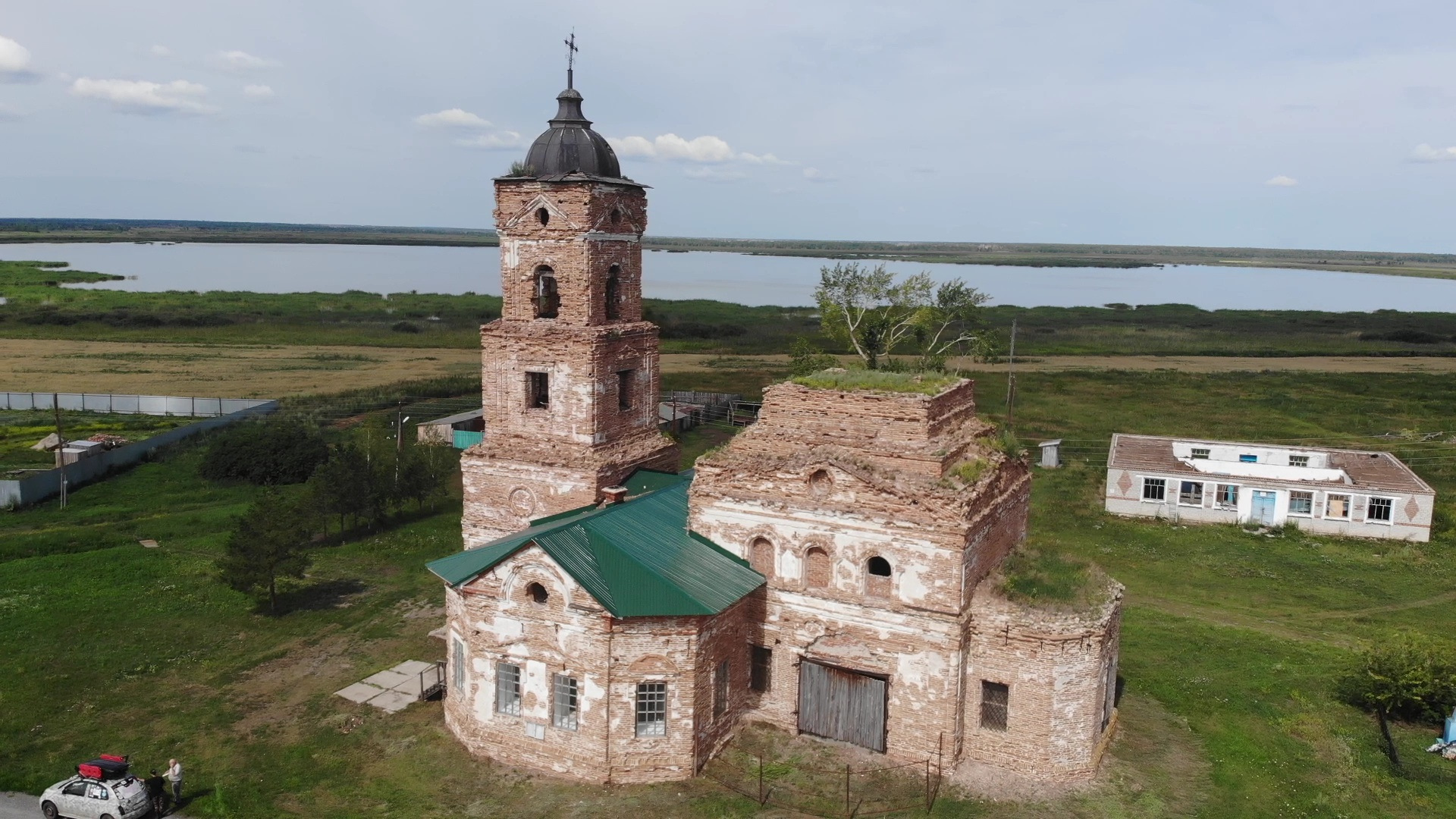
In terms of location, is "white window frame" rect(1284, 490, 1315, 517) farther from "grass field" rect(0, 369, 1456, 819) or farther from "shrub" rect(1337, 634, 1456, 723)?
"shrub" rect(1337, 634, 1456, 723)

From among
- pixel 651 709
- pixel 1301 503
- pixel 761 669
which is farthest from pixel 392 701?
pixel 1301 503

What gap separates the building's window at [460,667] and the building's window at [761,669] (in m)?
5.99

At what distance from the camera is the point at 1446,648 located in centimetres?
2195

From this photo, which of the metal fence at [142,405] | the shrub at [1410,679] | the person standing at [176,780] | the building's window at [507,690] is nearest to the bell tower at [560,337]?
the building's window at [507,690]

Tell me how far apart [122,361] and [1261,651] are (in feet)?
284

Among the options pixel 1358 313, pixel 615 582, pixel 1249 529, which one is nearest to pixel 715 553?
pixel 615 582

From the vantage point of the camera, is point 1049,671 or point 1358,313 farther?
point 1358,313

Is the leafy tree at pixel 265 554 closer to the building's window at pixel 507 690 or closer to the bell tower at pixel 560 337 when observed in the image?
the bell tower at pixel 560 337

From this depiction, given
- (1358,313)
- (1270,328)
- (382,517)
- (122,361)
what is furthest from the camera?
(1358,313)

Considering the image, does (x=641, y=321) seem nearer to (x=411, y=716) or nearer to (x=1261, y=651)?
(x=411, y=716)

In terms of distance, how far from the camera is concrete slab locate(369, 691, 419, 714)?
2109 cm

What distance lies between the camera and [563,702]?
18.2m

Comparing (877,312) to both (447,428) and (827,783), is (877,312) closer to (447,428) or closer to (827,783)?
(827,783)

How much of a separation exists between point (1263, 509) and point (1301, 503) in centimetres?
135
